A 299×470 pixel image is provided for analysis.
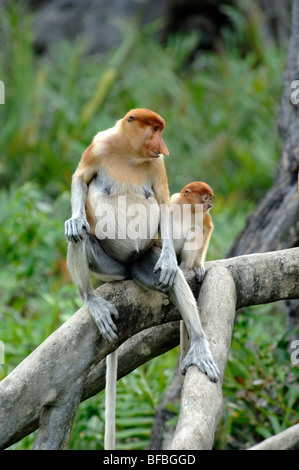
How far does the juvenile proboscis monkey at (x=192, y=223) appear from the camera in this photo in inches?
114

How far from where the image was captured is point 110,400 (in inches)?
101

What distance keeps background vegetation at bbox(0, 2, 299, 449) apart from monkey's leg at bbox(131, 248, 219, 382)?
1354mm

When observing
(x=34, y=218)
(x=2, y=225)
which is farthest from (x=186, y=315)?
(x=2, y=225)

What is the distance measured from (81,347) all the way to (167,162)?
4.92 m

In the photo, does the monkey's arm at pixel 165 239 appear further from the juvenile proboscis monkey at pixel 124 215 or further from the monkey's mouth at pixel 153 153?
the monkey's mouth at pixel 153 153

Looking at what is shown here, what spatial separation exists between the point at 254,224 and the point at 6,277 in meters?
1.98

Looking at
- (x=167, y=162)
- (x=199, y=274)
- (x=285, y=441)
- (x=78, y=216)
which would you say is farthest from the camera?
(x=167, y=162)

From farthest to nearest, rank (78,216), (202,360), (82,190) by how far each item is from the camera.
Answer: (82,190), (78,216), (202,360)

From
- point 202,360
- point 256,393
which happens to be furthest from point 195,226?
point 256,393

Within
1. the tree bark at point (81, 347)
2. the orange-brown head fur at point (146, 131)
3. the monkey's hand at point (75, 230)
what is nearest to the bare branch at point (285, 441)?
the tree bark at point (81, 347)

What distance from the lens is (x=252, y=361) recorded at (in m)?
3.90

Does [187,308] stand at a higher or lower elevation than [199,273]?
lower

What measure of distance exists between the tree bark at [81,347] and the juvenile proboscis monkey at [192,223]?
0.10 meters

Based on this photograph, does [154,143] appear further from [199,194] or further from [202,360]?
[202,360]
